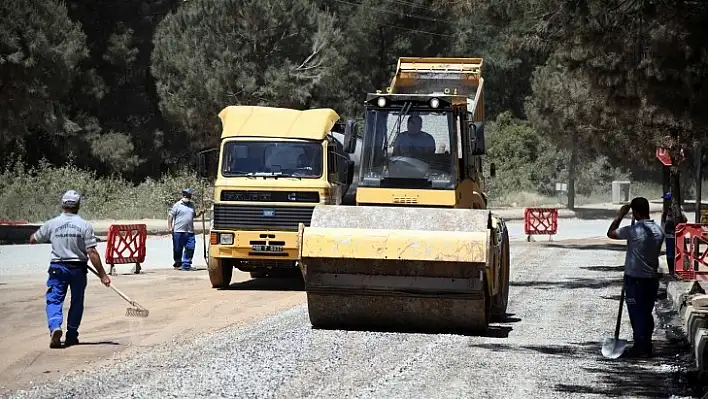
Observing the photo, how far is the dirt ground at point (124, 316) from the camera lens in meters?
11.7

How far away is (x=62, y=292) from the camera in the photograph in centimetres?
1270

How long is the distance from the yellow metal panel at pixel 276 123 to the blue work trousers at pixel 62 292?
7.52 meters

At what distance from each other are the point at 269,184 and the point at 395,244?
6.35 m

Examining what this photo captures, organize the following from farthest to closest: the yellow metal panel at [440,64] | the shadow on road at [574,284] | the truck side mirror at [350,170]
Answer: the yellow metal panel at [440,64]
the shadow on road at [574,284]
the truck side mirror at [350,170]

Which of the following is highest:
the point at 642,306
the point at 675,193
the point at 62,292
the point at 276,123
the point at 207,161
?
the point at 276,123

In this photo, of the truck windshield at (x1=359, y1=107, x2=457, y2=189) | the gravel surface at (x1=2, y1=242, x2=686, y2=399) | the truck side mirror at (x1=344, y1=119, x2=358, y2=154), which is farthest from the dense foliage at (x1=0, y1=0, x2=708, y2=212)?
the gravel surface at (x1=2, y1=242, x2=686, y2=399)

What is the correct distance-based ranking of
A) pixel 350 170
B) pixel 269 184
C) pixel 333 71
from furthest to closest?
1. pixel 333 71
2. pixel 269 184
3. pixel 350 170

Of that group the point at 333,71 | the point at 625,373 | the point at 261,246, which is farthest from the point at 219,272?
the point at 333,71

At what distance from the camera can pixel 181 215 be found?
24.5 meters

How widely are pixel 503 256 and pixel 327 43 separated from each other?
121ft

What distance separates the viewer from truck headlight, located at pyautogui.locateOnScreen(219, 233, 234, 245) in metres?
19.4

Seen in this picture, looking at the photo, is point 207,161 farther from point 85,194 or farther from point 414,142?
point 85,194

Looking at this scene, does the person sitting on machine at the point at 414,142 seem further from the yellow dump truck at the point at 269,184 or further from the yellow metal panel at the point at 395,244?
the yellow metal panel at the point at 395,244

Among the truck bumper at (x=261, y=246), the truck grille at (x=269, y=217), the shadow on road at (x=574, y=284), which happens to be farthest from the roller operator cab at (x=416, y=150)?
the shadow on road at (x=574, y=284)
